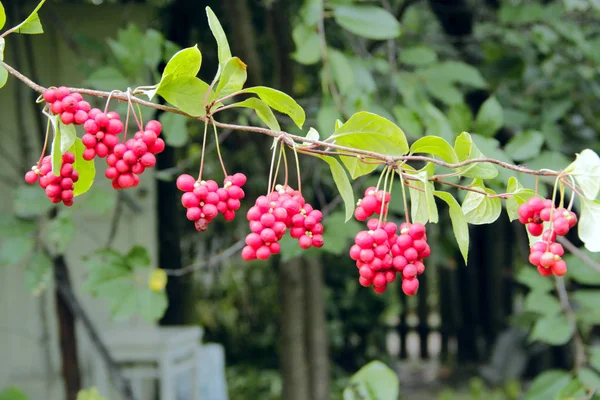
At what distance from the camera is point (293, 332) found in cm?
225

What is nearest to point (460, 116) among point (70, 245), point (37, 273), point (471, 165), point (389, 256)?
point (471, 165)

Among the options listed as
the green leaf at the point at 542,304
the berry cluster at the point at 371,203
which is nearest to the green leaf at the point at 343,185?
the berry cluster at the point at 371,203

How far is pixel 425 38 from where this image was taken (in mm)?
2432

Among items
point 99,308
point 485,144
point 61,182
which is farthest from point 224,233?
point 61,182

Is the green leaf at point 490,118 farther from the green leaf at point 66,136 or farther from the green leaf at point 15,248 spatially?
the green leaf at point 15,248

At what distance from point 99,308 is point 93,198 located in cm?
123

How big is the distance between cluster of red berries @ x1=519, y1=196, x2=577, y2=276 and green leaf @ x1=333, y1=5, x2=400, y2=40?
82 cm

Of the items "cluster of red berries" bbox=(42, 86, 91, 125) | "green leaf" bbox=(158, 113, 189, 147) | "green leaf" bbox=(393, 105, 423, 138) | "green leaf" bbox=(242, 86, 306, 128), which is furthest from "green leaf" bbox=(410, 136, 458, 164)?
"green leaf" bbox=(158, 113, 189, 147)

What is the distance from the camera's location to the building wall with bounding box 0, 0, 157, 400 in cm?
277

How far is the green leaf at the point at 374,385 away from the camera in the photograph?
48.6 inches

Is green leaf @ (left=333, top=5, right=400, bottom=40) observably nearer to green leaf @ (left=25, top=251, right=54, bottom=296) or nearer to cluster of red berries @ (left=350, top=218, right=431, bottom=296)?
cluster of red berries @ (left=350, top=218, right=431, bottom=296)

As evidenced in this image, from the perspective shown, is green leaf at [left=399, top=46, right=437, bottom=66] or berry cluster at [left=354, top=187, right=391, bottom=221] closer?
berry cluster at [left=354, top=187, right=391, bottom=221]

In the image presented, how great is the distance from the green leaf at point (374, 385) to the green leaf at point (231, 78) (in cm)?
70

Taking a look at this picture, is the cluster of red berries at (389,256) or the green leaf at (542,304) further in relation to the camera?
the green leaf at (542,304)
